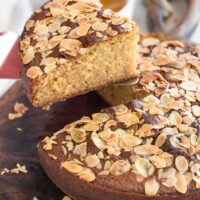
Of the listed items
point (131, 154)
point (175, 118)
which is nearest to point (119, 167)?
point (131, 154)

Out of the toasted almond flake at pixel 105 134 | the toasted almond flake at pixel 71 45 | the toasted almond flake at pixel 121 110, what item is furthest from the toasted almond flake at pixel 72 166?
the toasted almond flake at pixel 71 45

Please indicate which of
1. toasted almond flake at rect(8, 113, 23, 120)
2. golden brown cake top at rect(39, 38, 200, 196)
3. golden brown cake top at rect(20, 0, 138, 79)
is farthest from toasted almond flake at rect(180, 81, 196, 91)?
toasted almond flake at rect(8, 113, 23, 120)

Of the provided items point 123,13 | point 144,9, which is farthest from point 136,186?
point 144,9

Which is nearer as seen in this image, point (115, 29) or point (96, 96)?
point (115, 29)

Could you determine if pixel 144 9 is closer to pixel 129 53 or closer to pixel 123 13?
pixel 123 13

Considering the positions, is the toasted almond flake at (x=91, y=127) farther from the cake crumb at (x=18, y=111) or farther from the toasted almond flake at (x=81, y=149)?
the cake crumb at (x=18, y=111)

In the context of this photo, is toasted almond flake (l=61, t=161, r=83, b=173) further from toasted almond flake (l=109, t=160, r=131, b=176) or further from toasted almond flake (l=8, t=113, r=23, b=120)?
toasted almond flake (l=8, t=113, r=23, b=120)
